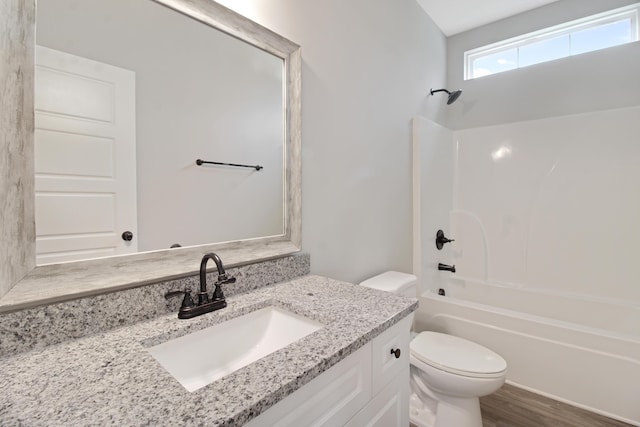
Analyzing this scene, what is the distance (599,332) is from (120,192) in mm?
2408

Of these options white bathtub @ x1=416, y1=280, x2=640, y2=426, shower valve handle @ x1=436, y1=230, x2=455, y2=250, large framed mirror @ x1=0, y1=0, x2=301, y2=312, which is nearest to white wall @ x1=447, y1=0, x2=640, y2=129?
shower valve handle @ x1=436, y1=230, x2=455, y2=250

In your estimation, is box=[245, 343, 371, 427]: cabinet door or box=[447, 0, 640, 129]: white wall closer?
box=[245, 343, 371, 427]: cabinet door

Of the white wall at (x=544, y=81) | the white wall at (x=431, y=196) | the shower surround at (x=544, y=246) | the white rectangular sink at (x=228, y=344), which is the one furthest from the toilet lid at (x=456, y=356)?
the white wall at (x=544, y=81)

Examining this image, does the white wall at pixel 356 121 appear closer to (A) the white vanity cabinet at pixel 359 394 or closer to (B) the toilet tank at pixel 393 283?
(B) the toilet tank at pixel 393 283

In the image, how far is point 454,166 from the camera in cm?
286

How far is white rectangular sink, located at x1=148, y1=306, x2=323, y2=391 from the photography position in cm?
81

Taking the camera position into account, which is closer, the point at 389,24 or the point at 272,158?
the point at 272,158

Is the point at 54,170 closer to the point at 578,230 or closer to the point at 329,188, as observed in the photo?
the point at 329,188

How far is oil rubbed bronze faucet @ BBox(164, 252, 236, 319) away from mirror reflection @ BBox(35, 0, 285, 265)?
15 centimetres

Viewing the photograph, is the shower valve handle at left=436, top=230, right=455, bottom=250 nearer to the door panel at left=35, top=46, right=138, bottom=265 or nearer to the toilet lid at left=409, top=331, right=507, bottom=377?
the toilet lid at left=409, top=331, right=507, bottom=377

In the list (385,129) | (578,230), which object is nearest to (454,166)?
(578,230)

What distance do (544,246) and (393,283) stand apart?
161 cm

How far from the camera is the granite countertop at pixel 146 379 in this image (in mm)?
488

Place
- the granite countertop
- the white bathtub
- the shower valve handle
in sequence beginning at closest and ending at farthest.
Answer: the granite countertop
the white bathtub
the shower valve handle
